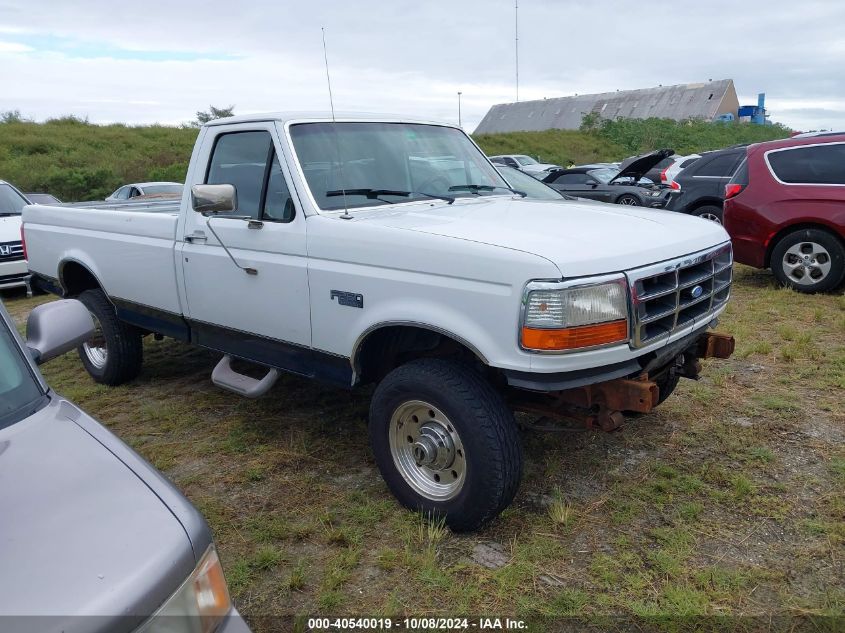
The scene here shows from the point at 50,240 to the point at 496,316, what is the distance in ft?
14.8

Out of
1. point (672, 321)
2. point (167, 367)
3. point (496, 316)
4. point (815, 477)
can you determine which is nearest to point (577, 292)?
point (496, 316)

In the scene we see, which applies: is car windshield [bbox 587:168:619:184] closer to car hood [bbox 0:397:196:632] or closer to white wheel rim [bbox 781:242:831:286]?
white wheel rim [bbox 781:242:831:286]

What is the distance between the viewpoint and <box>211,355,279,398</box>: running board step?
4.09 meters

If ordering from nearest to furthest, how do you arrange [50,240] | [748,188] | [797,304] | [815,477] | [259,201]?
[815,477]
[259,201]
[50,240]
[797,304]
[748,188]

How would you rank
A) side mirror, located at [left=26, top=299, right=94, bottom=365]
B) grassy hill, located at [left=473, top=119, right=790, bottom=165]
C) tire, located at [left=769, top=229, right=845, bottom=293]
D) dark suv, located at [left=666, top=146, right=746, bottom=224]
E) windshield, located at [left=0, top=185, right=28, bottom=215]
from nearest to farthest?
side mirror, located at [left=26, top=299, right=94, bottom=365]
tire, located at [left=769, top=229, right=845, bottom=293]
dark suv, located at [left=666, top=146, right=746, bottom=224]
windshield, located at [left=0, top=185, right=28, bottom=215]
grassy hill, located at [left=473, top=119, right=790, bottom=165]

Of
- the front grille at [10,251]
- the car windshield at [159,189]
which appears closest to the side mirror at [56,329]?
the front grille at [10,251]

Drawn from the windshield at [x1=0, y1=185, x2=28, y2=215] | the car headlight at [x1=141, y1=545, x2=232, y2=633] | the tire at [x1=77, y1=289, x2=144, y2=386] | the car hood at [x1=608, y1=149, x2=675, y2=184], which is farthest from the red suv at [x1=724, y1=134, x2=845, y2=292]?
the windshield at [x1=0, y1=185, x2=28, y2=215]

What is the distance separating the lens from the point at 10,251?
9383mm

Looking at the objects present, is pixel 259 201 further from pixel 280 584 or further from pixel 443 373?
pixel 280 584

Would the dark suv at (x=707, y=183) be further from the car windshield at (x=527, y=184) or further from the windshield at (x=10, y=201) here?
the windshield at (x=10, y=201)

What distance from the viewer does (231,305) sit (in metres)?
4.14

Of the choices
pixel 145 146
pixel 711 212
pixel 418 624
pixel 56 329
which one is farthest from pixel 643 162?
pixel 145 146

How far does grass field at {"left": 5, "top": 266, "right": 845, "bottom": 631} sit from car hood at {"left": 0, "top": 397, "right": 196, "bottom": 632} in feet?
4.34

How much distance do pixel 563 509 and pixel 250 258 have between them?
2.20 metres
